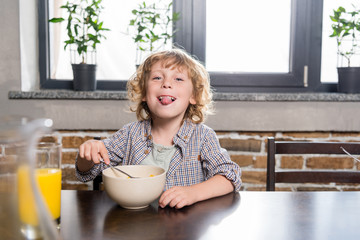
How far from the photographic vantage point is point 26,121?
1.13 feet

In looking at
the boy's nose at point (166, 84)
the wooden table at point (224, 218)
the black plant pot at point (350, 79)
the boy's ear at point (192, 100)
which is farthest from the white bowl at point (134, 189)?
the black plant pot at point (350, 79)

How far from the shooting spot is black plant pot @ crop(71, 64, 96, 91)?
1.74m

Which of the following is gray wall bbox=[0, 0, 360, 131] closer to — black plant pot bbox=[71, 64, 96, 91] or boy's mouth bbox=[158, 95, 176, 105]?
black plant pot bbox=[71, 64, 96, 91]

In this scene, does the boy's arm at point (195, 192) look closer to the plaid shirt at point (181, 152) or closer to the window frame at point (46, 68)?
the plaid shirt at point (181, 152)

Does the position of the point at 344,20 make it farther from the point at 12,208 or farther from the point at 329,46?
the point at 12,208

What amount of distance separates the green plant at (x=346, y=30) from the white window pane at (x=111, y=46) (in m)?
0.84

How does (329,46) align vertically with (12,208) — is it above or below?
above

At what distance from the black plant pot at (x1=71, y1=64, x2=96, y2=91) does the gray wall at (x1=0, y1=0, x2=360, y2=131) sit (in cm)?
11

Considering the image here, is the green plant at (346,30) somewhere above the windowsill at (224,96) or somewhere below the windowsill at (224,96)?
above

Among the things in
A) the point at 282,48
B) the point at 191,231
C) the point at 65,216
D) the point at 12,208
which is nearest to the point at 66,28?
the point at 282,48

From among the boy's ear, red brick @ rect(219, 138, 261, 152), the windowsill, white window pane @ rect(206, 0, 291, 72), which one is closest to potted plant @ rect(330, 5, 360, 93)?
the windowsill

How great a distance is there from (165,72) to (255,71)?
865mm

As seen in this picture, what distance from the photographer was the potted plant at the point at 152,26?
68.7 inches

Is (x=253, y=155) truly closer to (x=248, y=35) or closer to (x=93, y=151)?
(x=248, y=35)
